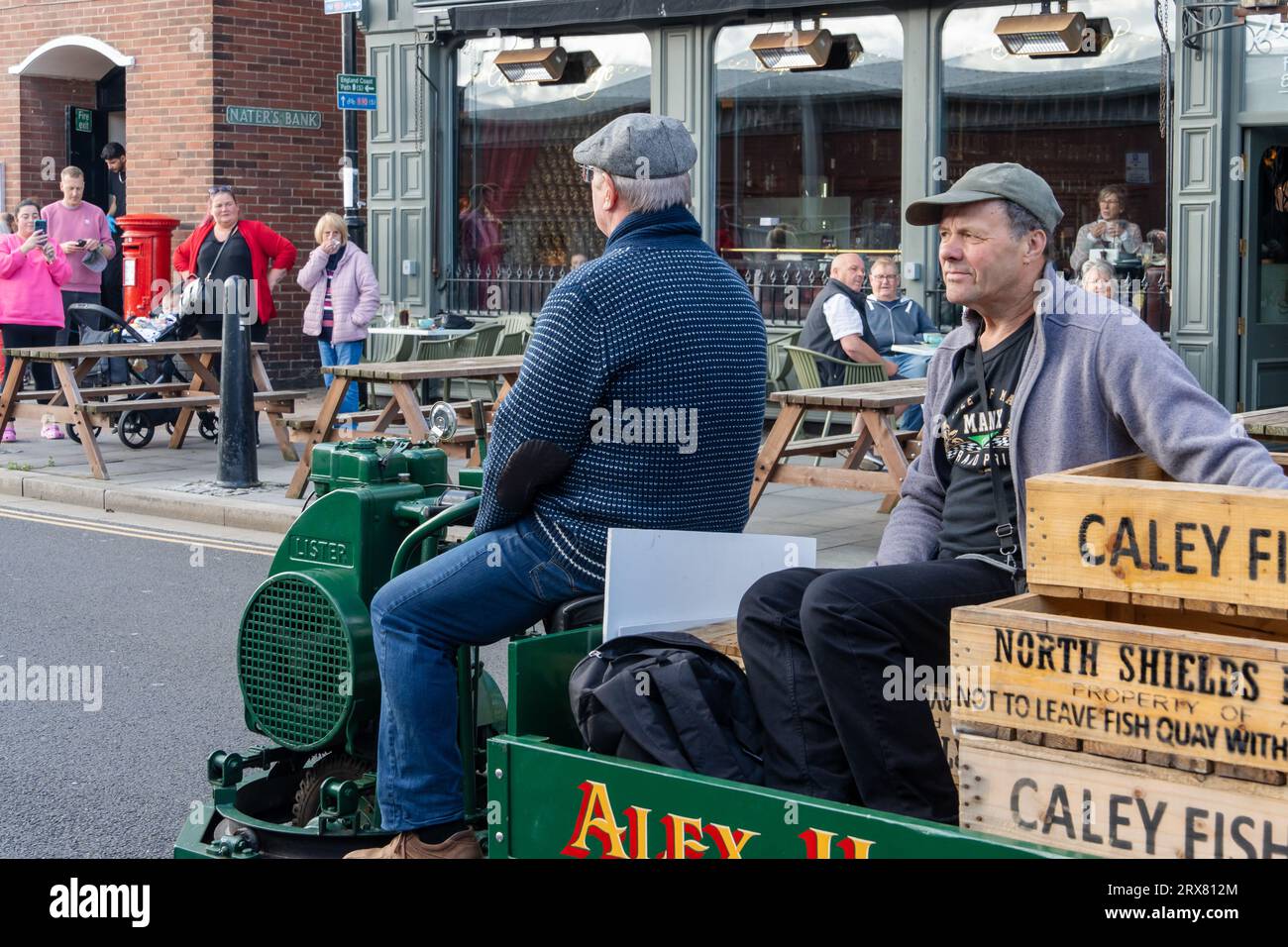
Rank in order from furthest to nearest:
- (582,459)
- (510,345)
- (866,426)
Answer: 1. (510,345)
2. (866,426)
3. (582,459)

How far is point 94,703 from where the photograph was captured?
6441 mm

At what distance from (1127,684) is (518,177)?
44.6ft

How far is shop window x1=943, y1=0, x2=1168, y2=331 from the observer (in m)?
12.4

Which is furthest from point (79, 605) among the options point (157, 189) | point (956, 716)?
point (157, 189)

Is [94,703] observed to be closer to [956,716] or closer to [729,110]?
[956,716]

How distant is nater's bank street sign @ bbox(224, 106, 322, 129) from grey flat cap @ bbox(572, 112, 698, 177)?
560 inches

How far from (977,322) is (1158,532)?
1143 millimetres

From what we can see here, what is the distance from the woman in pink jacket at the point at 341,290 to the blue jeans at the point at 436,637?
32.7 feet

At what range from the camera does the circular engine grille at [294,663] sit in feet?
13.7

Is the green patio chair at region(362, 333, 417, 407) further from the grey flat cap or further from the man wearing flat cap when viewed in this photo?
the man wearing flat cap

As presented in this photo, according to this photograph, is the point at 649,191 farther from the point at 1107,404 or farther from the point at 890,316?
the point at 890,316

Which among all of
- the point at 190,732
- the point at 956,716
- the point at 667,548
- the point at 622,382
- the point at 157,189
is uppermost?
the point at 157,189

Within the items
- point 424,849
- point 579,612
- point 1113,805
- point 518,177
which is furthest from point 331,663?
point 518,177

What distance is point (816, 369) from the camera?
11.1 m
